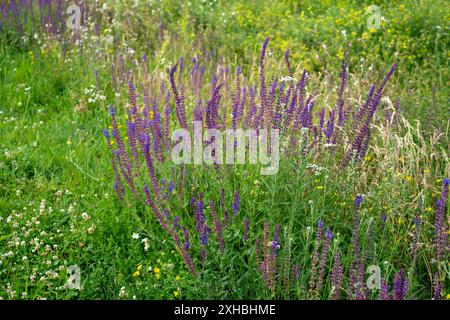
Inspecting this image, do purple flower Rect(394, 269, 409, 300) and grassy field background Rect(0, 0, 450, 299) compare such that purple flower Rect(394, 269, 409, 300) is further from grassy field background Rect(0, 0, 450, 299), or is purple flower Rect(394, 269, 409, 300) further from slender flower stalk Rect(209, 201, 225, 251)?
slender flower stalk Rect(209, 201, 225, 251)

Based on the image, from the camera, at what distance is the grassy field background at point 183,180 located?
9.92ft

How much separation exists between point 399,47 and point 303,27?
105 cm

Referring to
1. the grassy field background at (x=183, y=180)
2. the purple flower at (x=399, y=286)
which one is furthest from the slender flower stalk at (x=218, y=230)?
the purple flower at (x=399, y=286)

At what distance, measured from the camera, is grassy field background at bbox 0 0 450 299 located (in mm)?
3023

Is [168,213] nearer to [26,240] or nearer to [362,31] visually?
[26,240]

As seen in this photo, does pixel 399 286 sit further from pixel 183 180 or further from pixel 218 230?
pixel 183 180

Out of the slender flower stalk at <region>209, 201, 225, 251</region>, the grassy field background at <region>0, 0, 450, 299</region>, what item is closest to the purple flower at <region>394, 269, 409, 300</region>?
the grassy field background at <region>0, 0, 450, 299</region>

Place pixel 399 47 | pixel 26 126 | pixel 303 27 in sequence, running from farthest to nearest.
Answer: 1. pixel 303 27
2. pixel 399 47
3. pixel 26 126

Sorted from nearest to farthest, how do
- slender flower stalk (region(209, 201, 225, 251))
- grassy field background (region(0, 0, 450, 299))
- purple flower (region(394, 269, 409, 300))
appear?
purple flower (region(394, 269, 409, 300)), slender flower stalk (region(209, 201, 225, 251)), grassy field background (region(0, 0, 450, 299))

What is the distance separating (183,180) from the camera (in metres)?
3.40

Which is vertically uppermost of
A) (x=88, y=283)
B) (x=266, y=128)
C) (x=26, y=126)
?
(x=266, y=128)

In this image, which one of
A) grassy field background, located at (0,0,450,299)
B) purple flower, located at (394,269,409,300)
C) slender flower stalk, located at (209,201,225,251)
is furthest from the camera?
grassy field background, located at (0,0,450,299)

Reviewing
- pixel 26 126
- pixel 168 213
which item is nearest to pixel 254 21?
pixel 26 126

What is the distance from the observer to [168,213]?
308 cm
